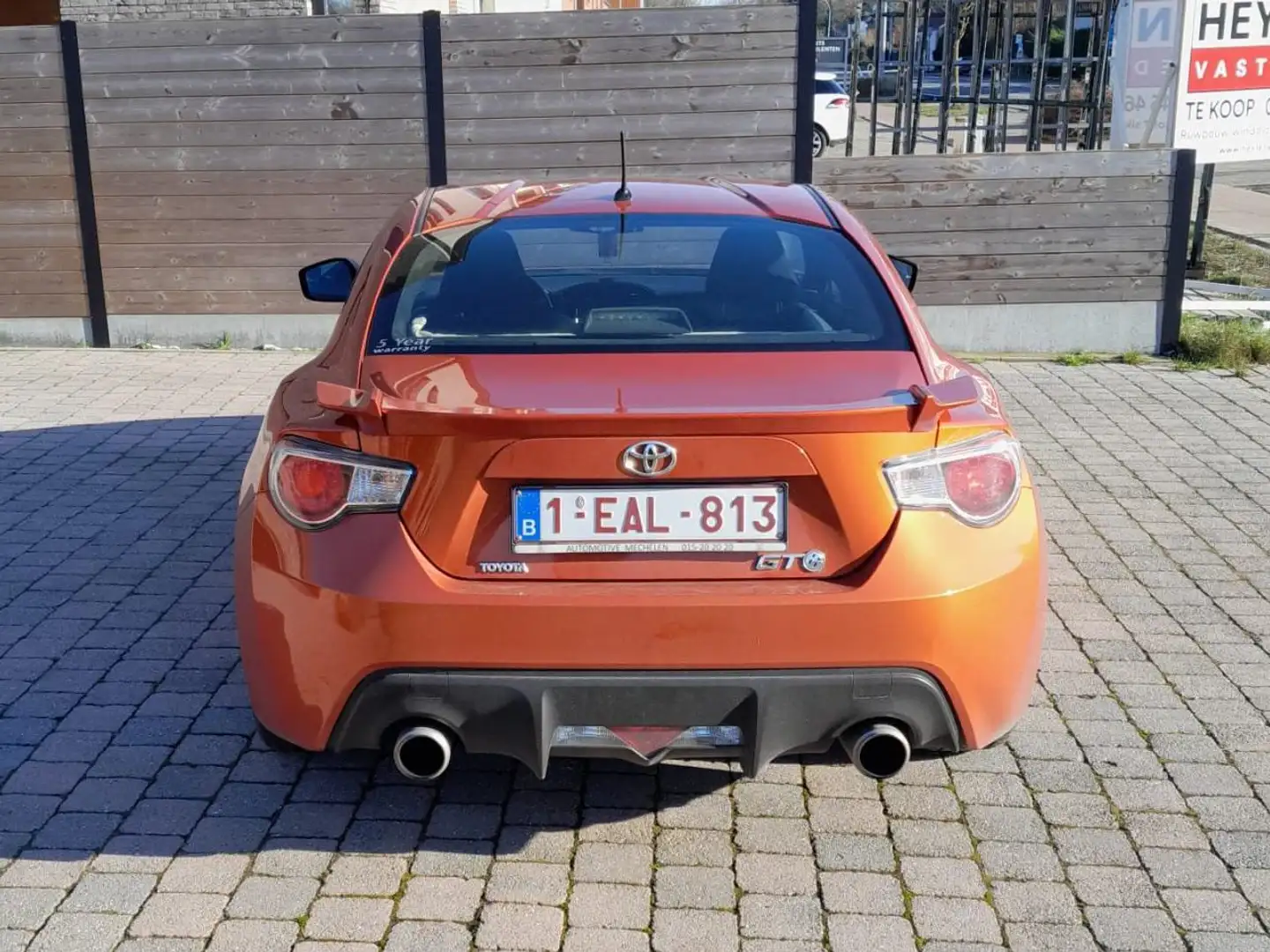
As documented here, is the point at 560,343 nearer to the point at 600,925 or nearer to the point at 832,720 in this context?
the point at 832,720

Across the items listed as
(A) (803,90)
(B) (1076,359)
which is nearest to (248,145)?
(A) (803,90)

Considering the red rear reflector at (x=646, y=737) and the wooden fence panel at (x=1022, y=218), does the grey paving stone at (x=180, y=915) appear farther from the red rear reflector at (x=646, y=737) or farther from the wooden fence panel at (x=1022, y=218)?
the wooden fence panel at (x=1022, y=218)

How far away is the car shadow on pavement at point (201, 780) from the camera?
3428mm

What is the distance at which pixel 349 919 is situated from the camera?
10.2 feet

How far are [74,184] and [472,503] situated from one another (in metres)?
7.77

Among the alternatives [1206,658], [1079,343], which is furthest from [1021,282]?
[1206,658]

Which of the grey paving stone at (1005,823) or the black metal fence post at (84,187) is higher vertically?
the black metal fence post at (84,187)

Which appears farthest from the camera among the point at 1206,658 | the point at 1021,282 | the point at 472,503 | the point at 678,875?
the point at 1021,282

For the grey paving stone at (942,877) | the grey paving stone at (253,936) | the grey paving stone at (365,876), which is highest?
the grey paving stone at (253,936)

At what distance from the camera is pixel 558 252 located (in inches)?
157

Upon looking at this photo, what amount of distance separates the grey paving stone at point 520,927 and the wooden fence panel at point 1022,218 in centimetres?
680

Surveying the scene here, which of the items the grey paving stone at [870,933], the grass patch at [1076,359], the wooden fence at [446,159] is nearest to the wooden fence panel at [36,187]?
the wooden fence at [446,159]

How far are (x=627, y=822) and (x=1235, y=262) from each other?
1200 cm

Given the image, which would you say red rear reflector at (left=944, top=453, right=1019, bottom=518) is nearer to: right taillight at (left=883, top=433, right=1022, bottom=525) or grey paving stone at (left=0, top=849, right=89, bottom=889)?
right taillight at (left=883, top=433, right=1022, bottom=525)
